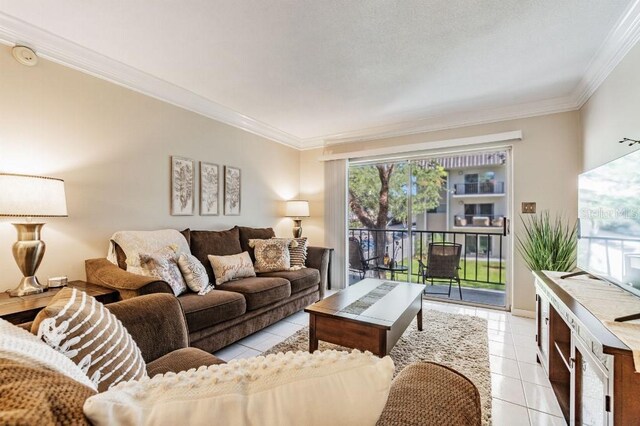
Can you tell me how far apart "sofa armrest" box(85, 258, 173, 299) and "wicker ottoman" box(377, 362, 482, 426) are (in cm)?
178

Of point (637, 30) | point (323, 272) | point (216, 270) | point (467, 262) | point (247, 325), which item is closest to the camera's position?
point (637, 30)

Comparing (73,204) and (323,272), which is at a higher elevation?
(73,204)

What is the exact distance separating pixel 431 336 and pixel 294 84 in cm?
275

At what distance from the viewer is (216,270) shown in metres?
2.86

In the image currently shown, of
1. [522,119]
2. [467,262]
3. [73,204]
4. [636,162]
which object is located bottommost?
[467,262]

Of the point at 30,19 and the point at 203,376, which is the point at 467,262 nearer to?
the point at 203,376

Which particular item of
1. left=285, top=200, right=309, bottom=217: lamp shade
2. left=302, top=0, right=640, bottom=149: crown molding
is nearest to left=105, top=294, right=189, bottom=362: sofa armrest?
left=285, top=200, right=309, bottom=217: lamp shade

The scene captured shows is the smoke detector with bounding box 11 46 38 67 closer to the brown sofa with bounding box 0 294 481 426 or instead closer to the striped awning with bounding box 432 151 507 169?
the brown sofa with bounding box 0 294 481 426

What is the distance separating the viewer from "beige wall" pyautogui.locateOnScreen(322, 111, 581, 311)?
125 inches

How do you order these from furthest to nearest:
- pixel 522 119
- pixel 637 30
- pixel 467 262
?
pixel 467 262 < pixel 522 119 < pixel 637 30

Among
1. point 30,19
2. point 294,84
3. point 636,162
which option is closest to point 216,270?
point 294,84

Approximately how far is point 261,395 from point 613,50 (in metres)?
3.21

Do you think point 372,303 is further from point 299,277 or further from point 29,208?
point 29,208

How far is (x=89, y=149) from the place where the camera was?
244 centimetres
